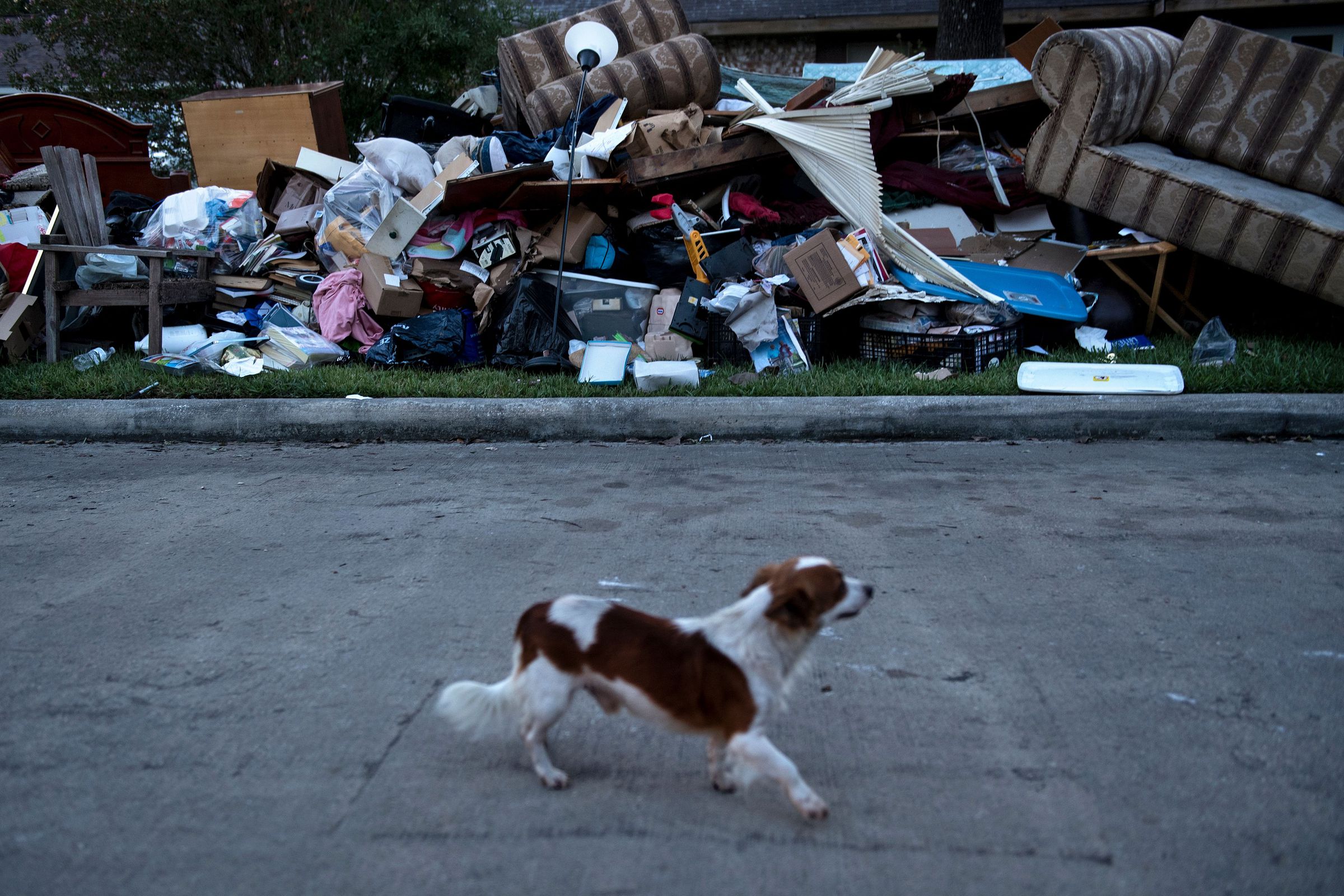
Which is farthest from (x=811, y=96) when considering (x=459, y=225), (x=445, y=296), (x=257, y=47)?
(x=257, y=47)

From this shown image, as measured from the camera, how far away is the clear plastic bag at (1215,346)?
22.8 ft

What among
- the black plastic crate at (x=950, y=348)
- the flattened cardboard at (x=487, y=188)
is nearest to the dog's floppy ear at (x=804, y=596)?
the black plastic crate at (x=950, y=348)

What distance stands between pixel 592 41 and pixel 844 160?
224 centimetres

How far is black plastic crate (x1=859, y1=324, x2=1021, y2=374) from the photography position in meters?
7.01

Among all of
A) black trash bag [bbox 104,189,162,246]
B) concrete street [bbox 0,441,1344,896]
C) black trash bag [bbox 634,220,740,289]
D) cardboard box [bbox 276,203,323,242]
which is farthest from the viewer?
black trash bag [bbox 104,189,162,246]

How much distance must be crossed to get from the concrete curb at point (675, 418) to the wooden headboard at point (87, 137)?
441 cm

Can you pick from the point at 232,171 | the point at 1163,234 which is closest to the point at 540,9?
the point at 232,171

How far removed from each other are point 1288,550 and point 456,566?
3.23m

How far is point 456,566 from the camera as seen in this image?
12.9ft

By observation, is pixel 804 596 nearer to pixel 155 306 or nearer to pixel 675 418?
pixel 675 418

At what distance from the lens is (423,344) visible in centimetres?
748

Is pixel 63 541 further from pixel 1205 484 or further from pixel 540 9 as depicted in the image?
pixel 540 9

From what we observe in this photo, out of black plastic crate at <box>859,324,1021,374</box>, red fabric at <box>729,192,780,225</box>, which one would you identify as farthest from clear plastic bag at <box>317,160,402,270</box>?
black plastic crate at <box>859,324,1021,374</box>

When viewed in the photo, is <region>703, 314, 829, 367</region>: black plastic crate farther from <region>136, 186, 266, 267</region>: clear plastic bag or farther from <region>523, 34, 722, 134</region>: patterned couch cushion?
<region>136, 186, 266, 267</region>: clear plastic bag
